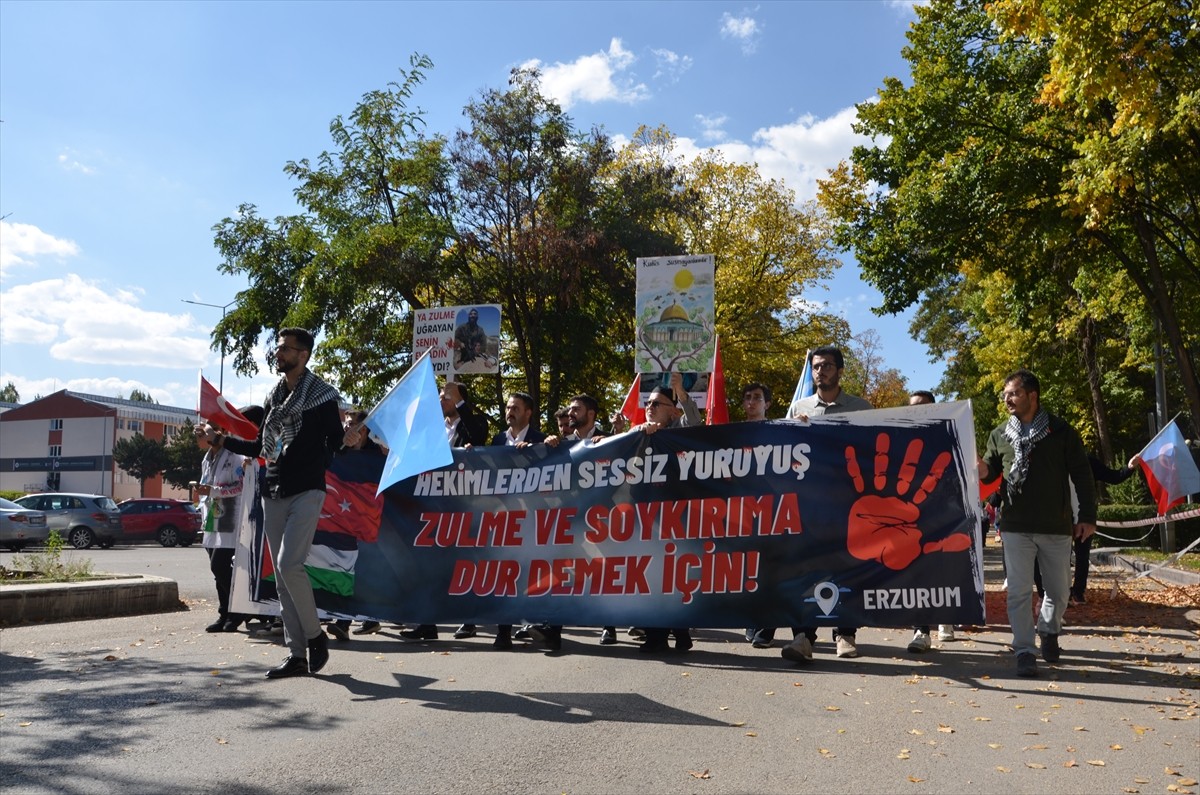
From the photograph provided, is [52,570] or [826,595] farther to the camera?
[52,570]

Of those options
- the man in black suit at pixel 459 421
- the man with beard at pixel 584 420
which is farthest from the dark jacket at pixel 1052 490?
the man in black suit at pixel 459 421

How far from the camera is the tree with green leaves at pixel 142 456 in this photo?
84250 mm

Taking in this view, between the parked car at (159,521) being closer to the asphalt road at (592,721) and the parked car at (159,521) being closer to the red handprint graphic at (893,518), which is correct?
the asphalt road at (592,721)

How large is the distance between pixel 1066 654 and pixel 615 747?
15.0 feet

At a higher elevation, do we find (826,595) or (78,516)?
(78,516)

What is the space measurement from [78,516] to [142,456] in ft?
186

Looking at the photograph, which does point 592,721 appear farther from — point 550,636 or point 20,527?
point 20,527

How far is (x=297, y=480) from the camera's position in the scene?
696cm

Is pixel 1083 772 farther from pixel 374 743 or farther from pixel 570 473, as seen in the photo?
pixel 570 473

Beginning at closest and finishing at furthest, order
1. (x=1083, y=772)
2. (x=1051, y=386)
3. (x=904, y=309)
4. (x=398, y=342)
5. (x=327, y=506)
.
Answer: (x=1083, y=772) → (x=327, y=506) → (x=904, y=309) → (x=398, y=342) → (x=1051, y=386)

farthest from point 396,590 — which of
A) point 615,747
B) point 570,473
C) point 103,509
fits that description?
point 103,509

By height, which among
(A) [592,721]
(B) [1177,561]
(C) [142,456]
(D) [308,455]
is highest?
(C) [142,456]

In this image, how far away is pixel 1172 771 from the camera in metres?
4.68

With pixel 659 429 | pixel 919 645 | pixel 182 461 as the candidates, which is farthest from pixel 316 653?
pixel 182 461
